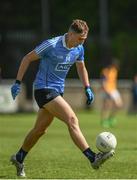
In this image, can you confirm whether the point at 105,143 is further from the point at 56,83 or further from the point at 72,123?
the point at 56,83

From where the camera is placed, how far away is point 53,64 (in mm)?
12383

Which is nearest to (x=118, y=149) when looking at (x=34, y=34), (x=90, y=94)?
(x=90, y=94)

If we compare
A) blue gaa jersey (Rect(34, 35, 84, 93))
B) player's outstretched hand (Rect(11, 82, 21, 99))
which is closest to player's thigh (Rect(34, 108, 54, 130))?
blue gaa jersey (Rect(34, 35, 84, 93))

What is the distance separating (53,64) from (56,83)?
0.29 meters

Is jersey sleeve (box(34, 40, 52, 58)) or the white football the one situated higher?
jersey sleeve (box(34, 40, 52, 58))

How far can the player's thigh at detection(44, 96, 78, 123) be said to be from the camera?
12.2 metres

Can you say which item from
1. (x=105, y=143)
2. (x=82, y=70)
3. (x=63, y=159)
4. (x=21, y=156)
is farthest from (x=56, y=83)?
(x=63, y=159)

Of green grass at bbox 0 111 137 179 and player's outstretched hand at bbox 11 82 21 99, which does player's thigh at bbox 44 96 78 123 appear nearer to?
player's outstretched hand at bbox 11 82 21 99

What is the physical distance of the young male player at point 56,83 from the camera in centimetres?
1220

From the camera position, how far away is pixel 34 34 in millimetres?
49719

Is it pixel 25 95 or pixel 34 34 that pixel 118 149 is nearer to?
pixel 25 95

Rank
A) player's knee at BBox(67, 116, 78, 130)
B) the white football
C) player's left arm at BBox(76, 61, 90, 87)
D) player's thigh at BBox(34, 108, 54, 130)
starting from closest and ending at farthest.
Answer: player's knee at BBox(67, 116, 78, 130) → the white football → player's thigh at BBox(34, 108, 54, 130) → player's left arm at BBox(76, 61, 90, 87)

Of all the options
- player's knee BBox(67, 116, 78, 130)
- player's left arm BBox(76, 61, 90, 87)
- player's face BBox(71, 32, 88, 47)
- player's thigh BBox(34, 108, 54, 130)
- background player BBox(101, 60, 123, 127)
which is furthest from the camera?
background player BBox(101, 60, 123, 127)

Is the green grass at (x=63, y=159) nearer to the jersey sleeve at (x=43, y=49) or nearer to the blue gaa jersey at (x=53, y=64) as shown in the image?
the blue gaa jersey at (x=53, y=64)
